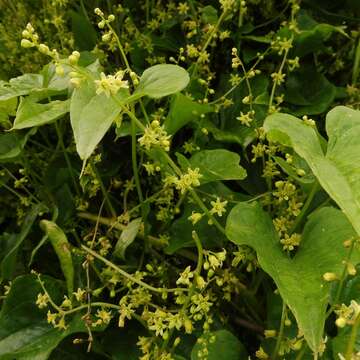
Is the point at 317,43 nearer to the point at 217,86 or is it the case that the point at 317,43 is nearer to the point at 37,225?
the point at 217,86

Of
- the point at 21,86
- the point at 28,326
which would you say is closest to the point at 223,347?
the point at 28,326

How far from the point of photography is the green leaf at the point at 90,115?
45 centimetres

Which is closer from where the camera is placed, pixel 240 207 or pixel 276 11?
pixel 240 207

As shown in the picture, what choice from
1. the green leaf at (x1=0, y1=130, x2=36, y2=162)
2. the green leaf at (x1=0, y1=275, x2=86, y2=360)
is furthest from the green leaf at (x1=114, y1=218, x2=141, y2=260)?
the green leaf at (x1=0, y1=130, x2=36, y2=162)

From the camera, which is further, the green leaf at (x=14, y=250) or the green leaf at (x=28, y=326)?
the green leaf at (x=14, y=250)

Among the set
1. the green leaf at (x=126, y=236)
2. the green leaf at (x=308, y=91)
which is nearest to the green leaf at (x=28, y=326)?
the green leaf at (x=126, y=236)

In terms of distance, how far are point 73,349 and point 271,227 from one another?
347 millimetres

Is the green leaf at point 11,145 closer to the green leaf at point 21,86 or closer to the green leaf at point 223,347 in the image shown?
the green leaf at point 21,86

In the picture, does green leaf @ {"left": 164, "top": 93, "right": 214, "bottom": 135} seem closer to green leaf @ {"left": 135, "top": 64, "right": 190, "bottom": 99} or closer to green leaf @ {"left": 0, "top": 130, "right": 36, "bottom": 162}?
green leaf @ {"left": 135, "top": 64, "right": 190, "bottom": 99}

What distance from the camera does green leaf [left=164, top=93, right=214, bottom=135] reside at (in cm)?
69

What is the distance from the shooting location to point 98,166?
89cm

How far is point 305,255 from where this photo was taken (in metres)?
0.58

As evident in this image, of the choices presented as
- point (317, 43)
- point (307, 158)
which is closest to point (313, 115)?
point (317, 43)

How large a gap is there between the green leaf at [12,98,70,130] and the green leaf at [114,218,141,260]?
203mm
